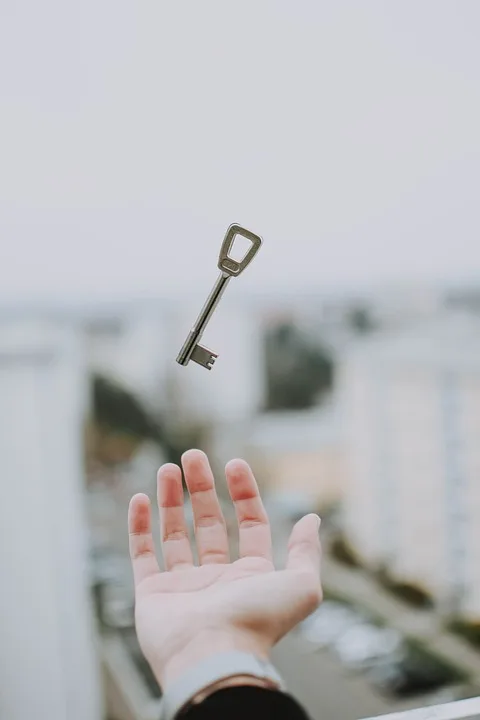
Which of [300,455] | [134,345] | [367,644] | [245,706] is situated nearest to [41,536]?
[134,345]

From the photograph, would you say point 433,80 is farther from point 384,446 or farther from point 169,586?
point 169,586

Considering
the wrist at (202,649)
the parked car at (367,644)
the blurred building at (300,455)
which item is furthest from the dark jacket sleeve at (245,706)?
the parked car at (367,644)

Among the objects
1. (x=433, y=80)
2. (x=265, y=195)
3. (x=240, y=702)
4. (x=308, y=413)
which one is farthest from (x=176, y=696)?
(x=433, y=80)

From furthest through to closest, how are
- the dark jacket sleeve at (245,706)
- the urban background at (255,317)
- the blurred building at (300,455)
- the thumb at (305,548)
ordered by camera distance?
the blurred building at (300,455) → the urban background at (255,317) → the thumb at (305,548) → the dark jacket sleeve at (245,706)

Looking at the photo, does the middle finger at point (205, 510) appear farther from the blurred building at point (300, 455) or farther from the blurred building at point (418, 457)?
the blurred building at point (418, 457)

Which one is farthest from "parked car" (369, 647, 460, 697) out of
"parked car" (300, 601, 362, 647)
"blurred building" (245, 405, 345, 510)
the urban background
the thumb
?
the thumb
